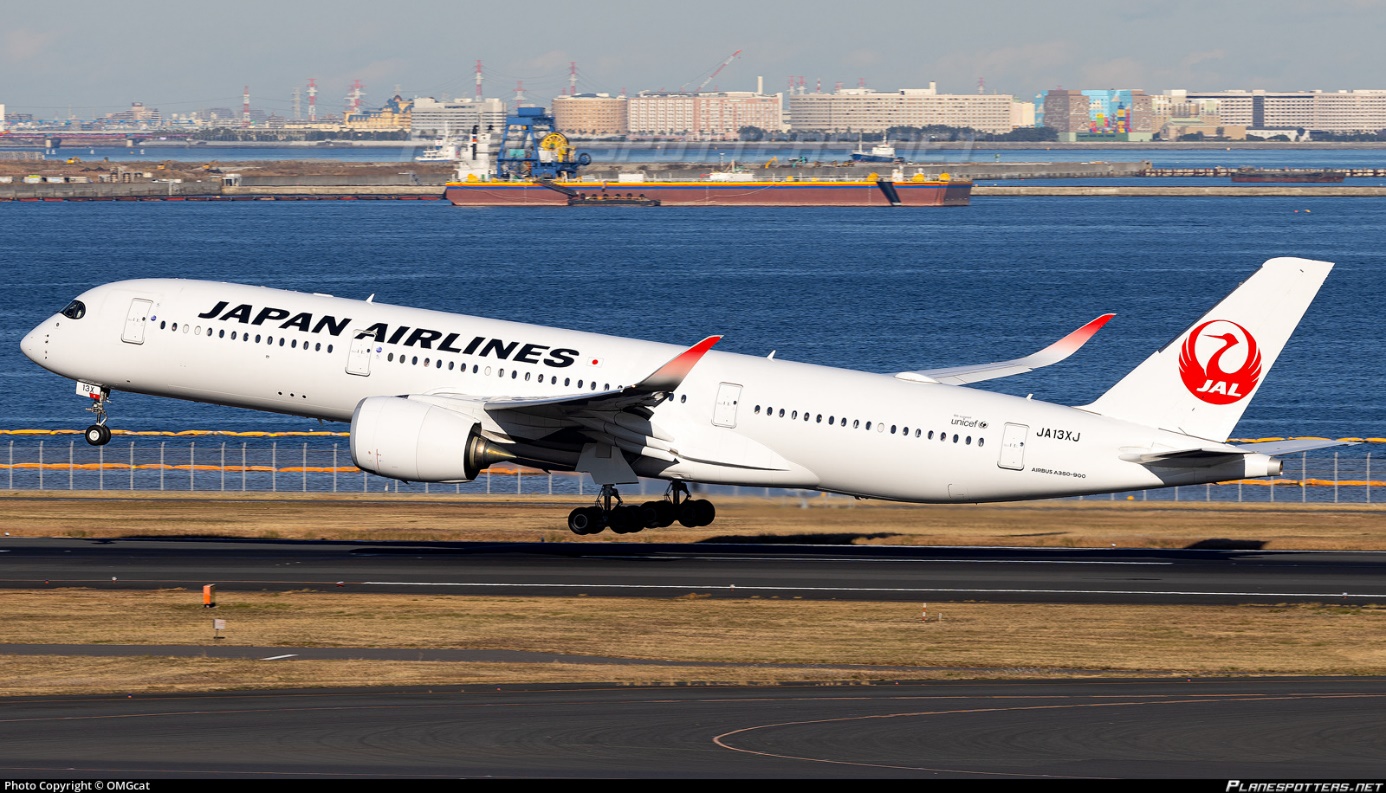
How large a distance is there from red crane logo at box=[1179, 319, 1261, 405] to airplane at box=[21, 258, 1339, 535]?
44 millimetres

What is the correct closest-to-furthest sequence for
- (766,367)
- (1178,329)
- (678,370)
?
(678,370) < (766,367) < (1178,329)

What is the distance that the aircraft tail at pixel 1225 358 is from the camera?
144ft

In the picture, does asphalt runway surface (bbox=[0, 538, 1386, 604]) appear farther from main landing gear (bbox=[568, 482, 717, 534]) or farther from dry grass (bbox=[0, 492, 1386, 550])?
dry grass (bbox=[0, 492, 1386, 550])

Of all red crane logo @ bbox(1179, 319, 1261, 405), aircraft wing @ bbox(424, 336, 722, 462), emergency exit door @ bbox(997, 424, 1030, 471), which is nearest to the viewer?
red crane logo @ bbox(1179, 319, 1261, 405)

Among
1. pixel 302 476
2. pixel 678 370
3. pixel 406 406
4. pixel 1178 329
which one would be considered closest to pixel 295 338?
pixel 406 406

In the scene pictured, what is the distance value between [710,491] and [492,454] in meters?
6.95

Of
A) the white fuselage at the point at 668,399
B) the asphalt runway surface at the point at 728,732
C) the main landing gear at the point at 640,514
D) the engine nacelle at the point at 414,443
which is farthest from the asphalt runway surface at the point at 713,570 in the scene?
the asphalt runway surface at the point at 728,732

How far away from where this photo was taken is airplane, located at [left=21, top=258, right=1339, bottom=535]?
44688 millimetres

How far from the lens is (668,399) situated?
4831 cm

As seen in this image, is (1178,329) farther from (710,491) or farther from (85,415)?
(710,491)

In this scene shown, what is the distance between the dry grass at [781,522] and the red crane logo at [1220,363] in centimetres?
1037

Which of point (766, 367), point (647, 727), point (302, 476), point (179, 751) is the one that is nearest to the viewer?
point (179, 751)

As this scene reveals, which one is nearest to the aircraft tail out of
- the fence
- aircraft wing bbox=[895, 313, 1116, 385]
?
aircraft wing bbox=[895, 313, 1116, 385]

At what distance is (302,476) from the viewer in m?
75.2
